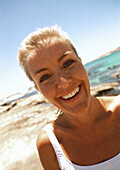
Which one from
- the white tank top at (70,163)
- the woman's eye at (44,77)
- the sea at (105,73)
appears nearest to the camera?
the white tank top at (70,163)

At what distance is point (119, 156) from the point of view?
1.54 m

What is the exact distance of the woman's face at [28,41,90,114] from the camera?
5.20 ft

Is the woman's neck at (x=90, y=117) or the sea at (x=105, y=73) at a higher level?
the woman's neck at (x=90, y=117)

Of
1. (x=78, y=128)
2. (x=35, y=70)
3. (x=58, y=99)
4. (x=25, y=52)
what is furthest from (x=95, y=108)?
(x=25, y=52)

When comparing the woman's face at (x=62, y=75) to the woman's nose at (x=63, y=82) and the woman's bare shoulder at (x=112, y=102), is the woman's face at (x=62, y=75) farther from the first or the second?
the woman's bare shoulder at (x=112, y=102)

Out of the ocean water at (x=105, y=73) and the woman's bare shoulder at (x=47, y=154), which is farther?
the ocean water at (x=105, y=73)

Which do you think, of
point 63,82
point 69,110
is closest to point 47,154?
point 69,110

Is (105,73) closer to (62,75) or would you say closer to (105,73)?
(105,73)

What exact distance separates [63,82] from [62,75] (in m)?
0.10

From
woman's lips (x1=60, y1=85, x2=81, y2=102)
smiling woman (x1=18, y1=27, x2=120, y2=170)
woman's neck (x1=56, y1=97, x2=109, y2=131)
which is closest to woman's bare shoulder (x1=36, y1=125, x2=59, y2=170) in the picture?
smiling woman (x1=18, y1=27, x2=120, y2=170)

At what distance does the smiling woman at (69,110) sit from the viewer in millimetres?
1598

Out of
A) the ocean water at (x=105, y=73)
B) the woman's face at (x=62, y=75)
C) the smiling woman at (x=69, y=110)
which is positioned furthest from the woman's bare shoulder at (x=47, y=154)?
the ocean water at (x=105, y=73)

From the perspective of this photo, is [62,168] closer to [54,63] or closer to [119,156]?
[119,156]

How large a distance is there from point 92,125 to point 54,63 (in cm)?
116
